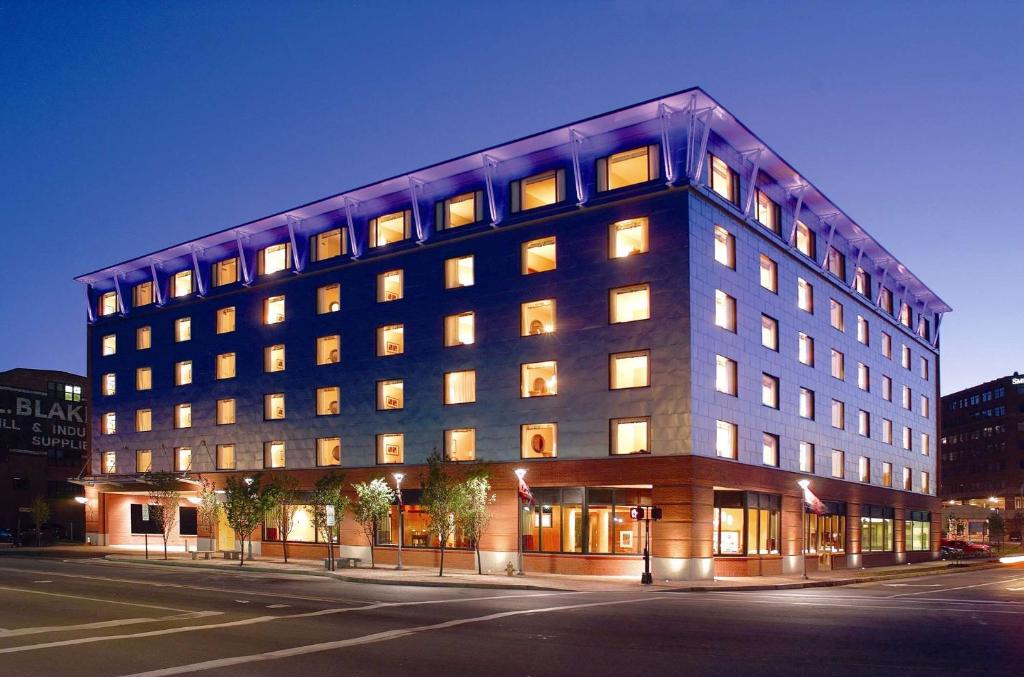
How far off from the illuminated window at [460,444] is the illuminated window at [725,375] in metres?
12.4

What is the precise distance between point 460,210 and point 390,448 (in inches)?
526

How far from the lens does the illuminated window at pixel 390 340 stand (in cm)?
5034

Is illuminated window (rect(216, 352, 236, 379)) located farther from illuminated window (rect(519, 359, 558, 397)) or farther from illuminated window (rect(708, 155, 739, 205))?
illuminated window (rect(708, 155, 739, 205))

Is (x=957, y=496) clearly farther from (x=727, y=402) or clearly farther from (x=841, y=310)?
(x=727, y=402)

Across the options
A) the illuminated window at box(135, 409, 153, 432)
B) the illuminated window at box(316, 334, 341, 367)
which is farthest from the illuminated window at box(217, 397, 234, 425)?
the illuminated window at box(316, 334, 341, 367)

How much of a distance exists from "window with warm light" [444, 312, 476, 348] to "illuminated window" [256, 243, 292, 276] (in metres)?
14.0

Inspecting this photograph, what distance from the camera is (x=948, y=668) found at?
15.8 meters

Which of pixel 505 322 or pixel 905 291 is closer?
pixel 505 322

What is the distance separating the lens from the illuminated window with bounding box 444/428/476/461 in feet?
153

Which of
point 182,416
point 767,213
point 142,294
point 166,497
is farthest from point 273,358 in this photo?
point 767,213

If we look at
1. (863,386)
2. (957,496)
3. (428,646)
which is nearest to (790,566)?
(863,386)

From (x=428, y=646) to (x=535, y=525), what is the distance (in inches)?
994

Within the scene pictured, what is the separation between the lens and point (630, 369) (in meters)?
41.2

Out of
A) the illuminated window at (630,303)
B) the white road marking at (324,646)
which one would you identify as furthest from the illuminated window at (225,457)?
the white road marking at (324,646)
